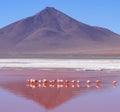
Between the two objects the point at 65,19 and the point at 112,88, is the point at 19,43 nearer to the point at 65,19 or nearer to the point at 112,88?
the point at 65,19

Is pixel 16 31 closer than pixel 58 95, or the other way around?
pixel 58 95

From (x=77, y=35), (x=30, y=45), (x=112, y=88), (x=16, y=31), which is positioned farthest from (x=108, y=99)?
(x=16, y=31)

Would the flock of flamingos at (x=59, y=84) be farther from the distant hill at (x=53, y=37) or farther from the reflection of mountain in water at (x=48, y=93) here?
the distant hill at (x=53, y=37)

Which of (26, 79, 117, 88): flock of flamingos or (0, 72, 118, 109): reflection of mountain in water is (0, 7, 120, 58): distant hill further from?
(0, 72, 118, 109): reflection of mountain in water

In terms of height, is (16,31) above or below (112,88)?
above

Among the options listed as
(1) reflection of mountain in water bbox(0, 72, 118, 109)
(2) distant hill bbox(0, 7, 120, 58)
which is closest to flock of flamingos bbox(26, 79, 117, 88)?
(1) reflection of mountain in water bbox(0, 72, 118, 109)

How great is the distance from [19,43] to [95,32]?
95.0 ft

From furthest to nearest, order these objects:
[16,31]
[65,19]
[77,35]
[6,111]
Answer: [65,19] < [16,31] < [77,35] < [6,111]

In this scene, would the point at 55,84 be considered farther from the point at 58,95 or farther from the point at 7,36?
the point at 7,36

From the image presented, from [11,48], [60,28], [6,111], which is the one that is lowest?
[6,111]

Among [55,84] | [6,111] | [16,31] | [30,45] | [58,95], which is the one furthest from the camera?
[16,31]

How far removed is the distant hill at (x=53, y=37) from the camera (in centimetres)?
12732

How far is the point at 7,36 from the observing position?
152750mm

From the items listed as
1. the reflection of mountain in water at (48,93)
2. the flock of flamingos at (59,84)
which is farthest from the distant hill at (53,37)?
the reflection of mountain in water at (48,93)
